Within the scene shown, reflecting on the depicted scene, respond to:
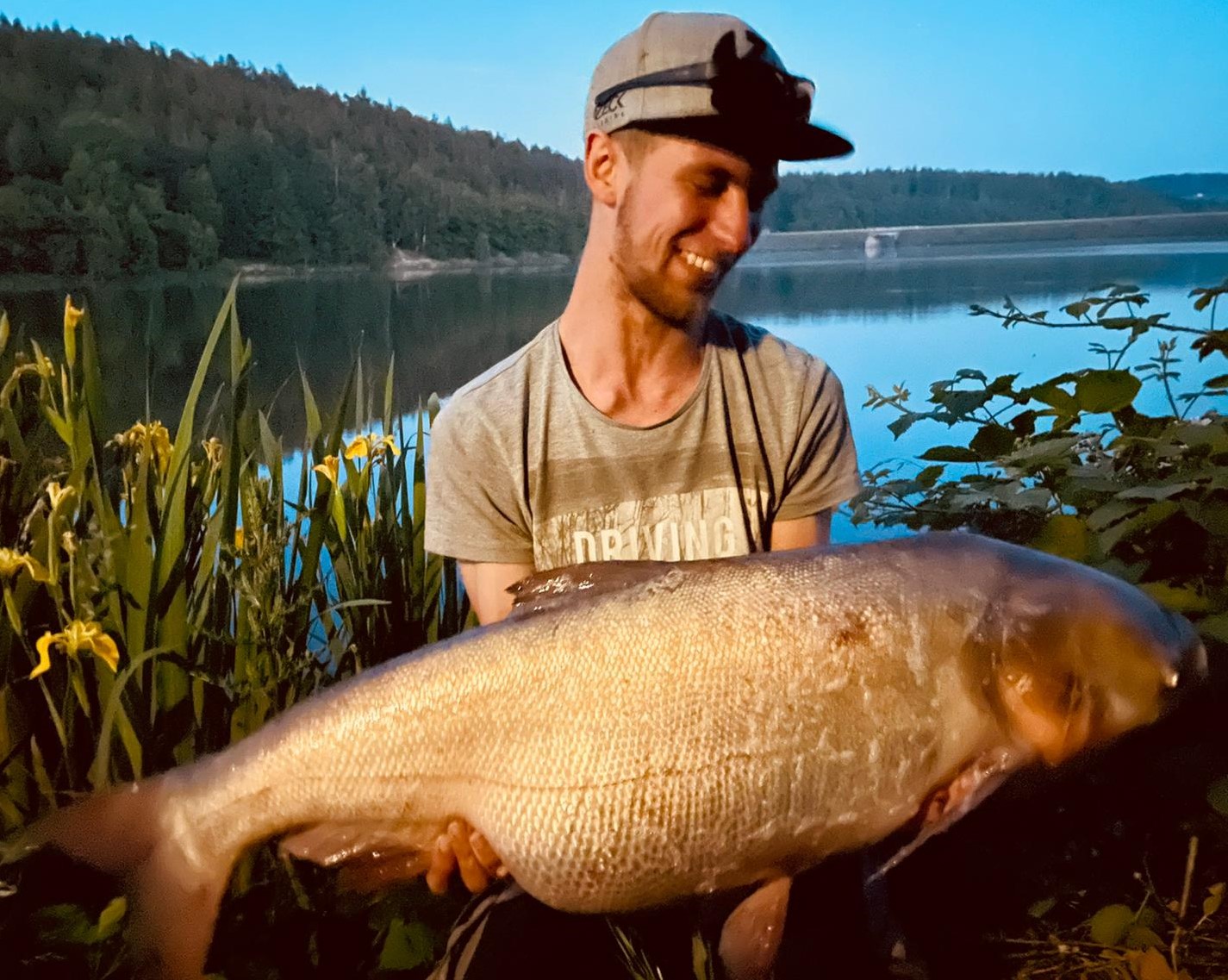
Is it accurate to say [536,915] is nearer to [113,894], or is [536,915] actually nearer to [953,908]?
[113,894]

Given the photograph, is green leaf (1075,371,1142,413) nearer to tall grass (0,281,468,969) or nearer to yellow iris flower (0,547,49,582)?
tall grass (0,281,468,969)

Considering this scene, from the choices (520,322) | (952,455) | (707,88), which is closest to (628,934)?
(952,455)

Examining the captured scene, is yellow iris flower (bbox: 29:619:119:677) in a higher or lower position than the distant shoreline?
lower

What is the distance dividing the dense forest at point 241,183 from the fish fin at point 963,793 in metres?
9.43

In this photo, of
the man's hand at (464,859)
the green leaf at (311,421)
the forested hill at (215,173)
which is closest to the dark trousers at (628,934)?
the man's hand at (464,859)

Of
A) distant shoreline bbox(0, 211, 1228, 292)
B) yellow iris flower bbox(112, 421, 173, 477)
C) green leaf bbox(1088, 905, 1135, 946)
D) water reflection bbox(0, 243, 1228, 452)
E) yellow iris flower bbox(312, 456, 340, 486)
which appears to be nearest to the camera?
green leaf bbox(1088, 905, 1135, 946)

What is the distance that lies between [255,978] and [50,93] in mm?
14476

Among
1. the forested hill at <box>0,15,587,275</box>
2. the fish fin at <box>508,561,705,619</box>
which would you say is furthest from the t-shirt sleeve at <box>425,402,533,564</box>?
the forested hill at <box>0,15,587,275</box>

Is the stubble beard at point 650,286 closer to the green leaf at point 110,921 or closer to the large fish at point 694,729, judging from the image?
the large fish at point 694,729

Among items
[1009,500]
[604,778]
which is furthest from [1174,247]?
[604,778]

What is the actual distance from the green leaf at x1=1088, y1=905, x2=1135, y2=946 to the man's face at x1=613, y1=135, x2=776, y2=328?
5.72 ft

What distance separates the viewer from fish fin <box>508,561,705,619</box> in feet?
4.73

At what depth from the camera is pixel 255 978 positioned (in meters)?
1.69

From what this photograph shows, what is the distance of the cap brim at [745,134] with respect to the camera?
1706 mm
